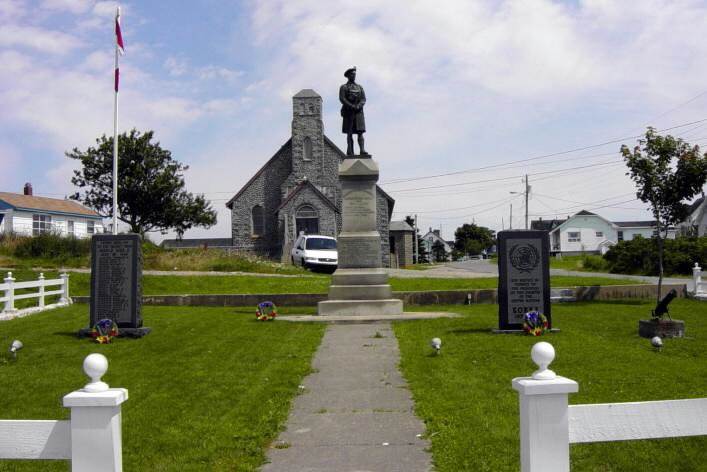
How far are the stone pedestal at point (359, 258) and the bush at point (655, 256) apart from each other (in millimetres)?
19613

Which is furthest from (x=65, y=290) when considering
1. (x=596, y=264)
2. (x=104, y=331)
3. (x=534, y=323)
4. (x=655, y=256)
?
(x=596, y=264)

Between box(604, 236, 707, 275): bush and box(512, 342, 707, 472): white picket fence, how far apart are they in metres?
30.8

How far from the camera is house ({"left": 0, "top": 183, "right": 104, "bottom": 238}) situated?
2002 inches

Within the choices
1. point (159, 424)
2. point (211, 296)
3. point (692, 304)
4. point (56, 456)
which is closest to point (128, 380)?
point (159, 424)

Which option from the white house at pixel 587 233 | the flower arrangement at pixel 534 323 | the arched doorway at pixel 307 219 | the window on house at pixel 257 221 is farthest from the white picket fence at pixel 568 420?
the white house at pixel 587 233

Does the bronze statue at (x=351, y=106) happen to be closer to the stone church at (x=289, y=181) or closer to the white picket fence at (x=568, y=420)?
the white picket fence at (x=568, y=420)

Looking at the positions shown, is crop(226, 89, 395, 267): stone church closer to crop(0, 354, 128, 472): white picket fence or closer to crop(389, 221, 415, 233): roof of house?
crop(389, 221, 415, 233): roof of house

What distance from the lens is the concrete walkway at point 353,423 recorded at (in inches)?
227

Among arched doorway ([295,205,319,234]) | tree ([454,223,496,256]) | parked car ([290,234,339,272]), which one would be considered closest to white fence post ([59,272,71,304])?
parked car ([290,234,339,272])

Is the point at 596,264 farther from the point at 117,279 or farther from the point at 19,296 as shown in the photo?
the point at 117,279

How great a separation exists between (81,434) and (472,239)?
123 metres

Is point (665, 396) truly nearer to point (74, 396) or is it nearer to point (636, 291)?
point (74, 396)

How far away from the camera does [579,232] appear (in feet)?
273

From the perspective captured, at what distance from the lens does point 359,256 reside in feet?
57.2
